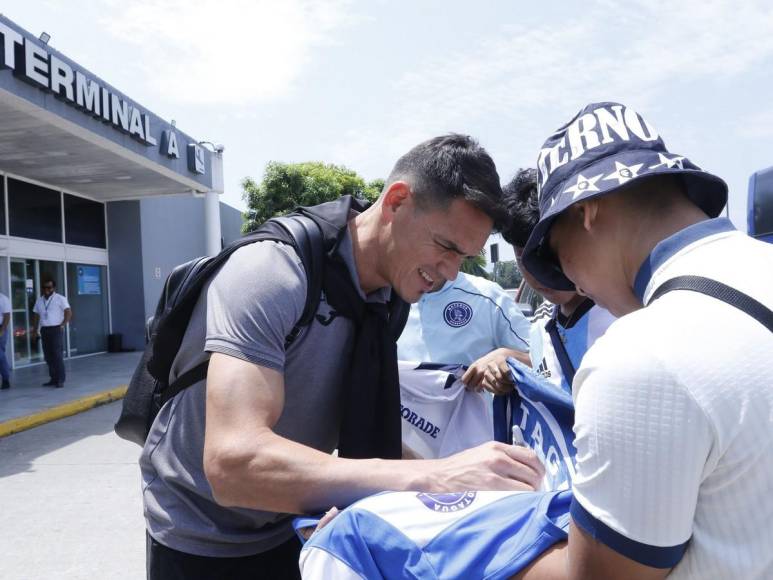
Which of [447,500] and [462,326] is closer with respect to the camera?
[447,500]

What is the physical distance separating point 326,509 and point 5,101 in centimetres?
951

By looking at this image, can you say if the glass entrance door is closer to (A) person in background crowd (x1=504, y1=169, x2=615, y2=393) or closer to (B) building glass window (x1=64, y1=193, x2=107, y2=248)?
(B) building glass window (x1=64, y1=193, x2=107, y2=248)

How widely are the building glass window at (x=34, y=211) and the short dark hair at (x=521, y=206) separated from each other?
13.6m

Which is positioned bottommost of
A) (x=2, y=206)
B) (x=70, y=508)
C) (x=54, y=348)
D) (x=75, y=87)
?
(x=70, y=508)

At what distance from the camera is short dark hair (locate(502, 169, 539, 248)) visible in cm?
251

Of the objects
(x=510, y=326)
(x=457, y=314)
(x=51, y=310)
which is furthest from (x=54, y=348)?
(x=510, y=326)

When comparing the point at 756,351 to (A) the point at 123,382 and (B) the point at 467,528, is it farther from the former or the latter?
(A) the point at 123,382

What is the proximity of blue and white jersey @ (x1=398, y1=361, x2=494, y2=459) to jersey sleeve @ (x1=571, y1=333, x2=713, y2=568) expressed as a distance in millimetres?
1325

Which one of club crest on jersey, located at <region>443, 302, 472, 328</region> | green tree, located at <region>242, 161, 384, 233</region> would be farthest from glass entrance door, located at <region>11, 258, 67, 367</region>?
club crest on jersey, located at <region>443, 302, 472, 328</region>

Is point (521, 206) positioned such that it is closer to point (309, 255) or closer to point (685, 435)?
point (309, 255)

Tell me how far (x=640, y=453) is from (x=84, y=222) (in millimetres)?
17816

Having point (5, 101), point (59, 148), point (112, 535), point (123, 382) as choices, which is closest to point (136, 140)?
point (59, 148)

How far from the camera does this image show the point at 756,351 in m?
0.83

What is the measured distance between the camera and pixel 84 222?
1675 centimetres
